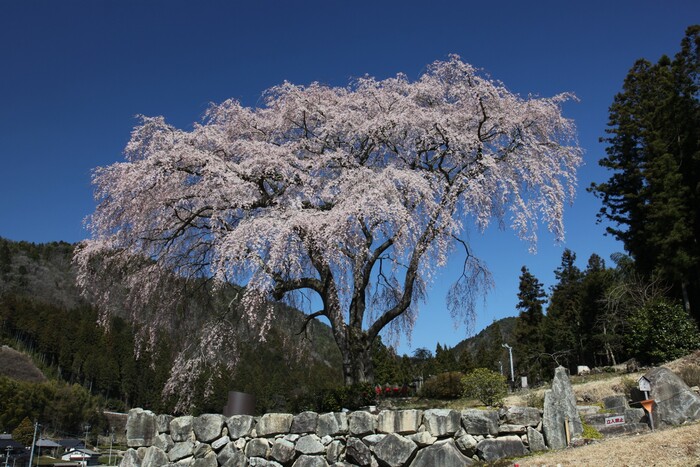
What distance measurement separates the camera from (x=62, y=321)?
101312mm

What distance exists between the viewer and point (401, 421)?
770cm

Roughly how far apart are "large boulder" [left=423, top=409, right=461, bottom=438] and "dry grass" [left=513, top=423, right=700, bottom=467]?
0.90 m

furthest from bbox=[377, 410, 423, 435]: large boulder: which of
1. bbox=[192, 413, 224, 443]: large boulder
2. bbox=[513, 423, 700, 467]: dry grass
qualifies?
bbox=[192, 413, 224, 443]: large boulder

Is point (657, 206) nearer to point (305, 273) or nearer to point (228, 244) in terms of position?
point (305, 273)

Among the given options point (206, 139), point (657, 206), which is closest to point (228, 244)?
point (206, 139)

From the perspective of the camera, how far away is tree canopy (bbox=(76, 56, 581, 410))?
10.8 metres

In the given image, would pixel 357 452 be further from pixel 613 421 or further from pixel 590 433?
pixel 613 421

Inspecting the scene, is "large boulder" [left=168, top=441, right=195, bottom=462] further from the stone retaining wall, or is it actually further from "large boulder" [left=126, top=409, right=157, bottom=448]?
"large boulder" [left=126, top=409, right=157, bottom=448]

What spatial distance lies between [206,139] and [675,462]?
10.9 meters

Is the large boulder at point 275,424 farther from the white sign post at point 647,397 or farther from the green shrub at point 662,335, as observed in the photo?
the green shrub at point 662,335

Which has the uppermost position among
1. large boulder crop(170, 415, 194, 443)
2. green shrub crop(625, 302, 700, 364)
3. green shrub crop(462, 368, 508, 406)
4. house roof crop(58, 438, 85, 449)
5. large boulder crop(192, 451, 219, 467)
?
green shrub crop(625, 302, 700, 364)

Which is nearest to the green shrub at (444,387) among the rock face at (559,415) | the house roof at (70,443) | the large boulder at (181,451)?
the rock face at (559,415)

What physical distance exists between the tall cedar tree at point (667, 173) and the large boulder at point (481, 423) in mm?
17568

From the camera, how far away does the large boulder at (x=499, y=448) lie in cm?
742
